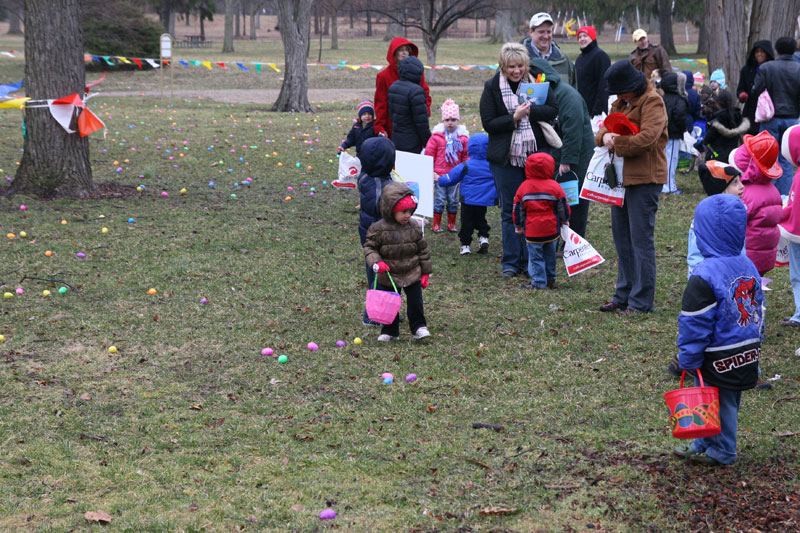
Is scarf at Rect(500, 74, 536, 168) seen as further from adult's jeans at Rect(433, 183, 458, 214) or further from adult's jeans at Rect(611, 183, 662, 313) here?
adult's jeans at Rect(433, 183, 458, 214)

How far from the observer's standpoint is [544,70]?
7762 millimetres

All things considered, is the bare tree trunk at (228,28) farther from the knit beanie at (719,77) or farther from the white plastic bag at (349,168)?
the white plastic bag at (349,168)

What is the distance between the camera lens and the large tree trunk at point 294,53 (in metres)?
20.3

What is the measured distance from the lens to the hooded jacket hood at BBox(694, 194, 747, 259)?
4.09 m

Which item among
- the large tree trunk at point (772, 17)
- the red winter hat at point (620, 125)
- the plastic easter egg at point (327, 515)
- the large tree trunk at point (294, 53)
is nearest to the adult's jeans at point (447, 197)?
the red winter hat at point (620, 125)

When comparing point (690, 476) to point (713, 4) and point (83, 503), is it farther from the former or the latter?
point (713, 4)

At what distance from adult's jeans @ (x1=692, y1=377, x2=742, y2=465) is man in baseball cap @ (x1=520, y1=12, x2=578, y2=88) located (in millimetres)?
4997

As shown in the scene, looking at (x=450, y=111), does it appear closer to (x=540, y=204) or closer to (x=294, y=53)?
(x=540, y=204)

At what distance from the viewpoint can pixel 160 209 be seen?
10711 mm

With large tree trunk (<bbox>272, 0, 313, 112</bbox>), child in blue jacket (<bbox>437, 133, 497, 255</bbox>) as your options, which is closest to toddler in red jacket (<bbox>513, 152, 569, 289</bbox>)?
child in blue jacket (<bbox>437, 133, 497, 255</bbox>)

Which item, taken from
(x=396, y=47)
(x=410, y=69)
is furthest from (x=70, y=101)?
(x=410, y=69)

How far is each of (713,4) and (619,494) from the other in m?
13.6

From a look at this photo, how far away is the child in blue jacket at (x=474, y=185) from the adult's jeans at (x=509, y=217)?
0.61m

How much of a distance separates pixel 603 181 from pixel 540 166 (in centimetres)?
69
